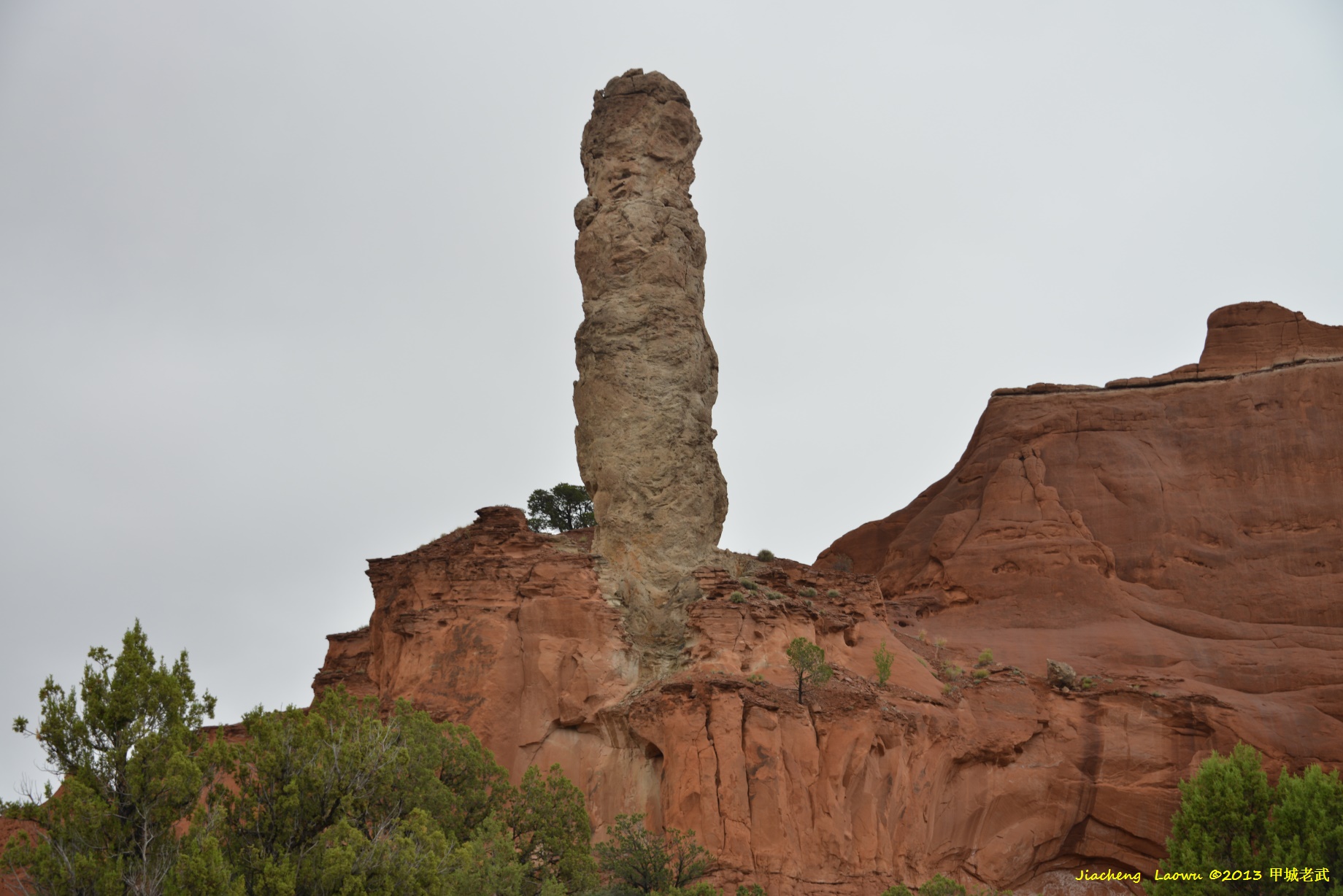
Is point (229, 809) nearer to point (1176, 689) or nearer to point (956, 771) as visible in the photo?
point (956, 771)

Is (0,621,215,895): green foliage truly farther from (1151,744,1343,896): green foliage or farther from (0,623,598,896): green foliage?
(1151,744,1343,896): green foliage

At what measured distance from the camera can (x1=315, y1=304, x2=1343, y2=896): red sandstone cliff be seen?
30.9 m

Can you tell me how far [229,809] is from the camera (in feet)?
67.1

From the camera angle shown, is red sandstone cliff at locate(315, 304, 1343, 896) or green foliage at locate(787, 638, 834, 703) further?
green foliage at locate(787, 638, 834, 703)

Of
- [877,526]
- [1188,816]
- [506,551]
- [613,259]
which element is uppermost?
[613,259]

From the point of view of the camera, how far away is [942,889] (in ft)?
88.9

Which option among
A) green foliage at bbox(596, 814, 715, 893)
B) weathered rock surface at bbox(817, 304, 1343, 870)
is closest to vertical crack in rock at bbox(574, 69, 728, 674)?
green foliage at bbox(596, 814, 715, 893)

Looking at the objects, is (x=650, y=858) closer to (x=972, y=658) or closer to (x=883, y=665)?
(x=883, y=665)

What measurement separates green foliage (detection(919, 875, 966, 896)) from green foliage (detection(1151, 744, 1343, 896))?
4.48m

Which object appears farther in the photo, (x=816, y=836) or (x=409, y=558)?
(x=409, y=558)

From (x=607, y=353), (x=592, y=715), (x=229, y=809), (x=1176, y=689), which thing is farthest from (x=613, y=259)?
(x=229, y=809)

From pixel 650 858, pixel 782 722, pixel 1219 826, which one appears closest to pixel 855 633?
pixel 782 722

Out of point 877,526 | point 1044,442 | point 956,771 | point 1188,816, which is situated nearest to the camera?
point 1188,816

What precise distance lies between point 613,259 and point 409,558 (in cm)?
1151
